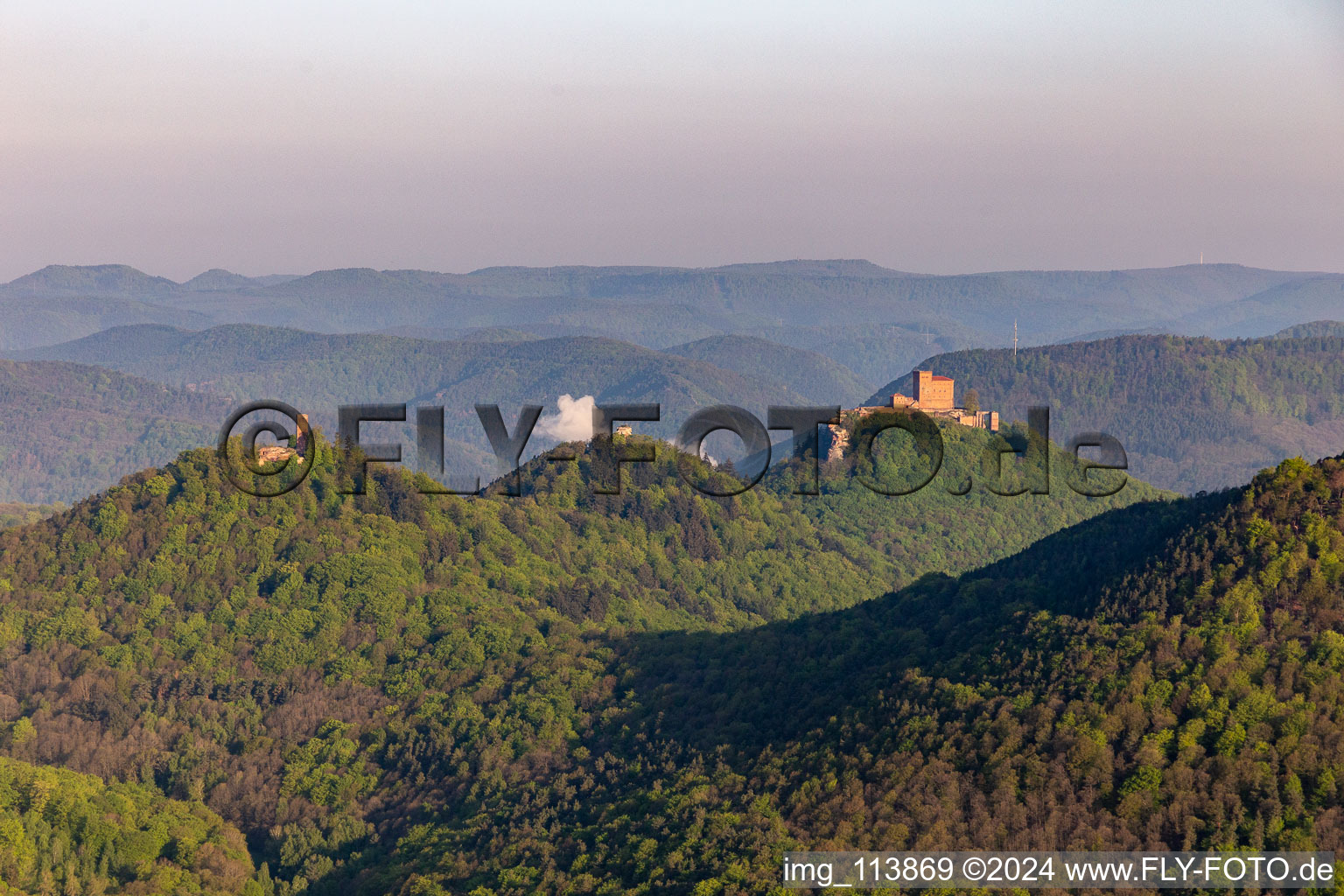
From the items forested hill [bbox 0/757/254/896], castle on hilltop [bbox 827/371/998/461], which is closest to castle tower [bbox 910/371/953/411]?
castle on hilltop [bbox 827/371/998/461]

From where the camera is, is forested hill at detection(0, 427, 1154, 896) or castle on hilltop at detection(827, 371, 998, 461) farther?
castle on hilltop at detection(827, 371, 998, 461)

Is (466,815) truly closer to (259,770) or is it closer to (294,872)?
(294,872)

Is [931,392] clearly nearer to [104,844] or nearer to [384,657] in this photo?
[384,657]

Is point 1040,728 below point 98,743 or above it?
above

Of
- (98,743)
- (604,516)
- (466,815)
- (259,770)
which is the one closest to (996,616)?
(466,815)

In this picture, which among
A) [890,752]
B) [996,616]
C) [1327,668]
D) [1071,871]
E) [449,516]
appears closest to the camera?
[1071,871]

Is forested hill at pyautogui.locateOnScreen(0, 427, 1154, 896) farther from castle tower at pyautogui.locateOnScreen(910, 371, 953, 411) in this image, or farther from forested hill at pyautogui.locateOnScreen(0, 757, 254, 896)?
castle tower at pyautogui.locateOnScreen(910, 371, 953, 411)

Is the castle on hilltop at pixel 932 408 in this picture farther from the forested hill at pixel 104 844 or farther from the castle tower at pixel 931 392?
the forested hill at pixel 104 844

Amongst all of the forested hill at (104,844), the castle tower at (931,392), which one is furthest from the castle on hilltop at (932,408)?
the forested hill at (104,844)
